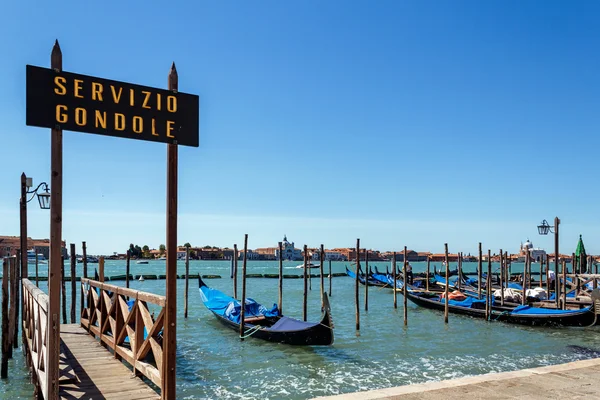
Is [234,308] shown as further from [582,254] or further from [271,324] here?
[582,254]

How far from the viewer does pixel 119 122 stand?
3959 mm

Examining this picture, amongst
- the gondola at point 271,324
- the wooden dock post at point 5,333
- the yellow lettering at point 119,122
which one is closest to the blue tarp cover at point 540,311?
the gondola at point 271,324

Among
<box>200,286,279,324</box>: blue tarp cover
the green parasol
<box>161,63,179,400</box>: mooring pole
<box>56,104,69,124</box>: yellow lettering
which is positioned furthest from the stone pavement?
the green parasol

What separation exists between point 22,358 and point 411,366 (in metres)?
7.86

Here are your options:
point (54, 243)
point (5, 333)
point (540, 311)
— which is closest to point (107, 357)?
point (54, 243)

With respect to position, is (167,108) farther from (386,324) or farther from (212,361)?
(386,324)

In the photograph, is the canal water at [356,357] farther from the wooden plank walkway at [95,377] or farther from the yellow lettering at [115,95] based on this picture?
the yellow lettering at [115,95]

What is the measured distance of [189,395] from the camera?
818cm

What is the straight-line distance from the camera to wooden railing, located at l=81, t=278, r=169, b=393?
465 cm

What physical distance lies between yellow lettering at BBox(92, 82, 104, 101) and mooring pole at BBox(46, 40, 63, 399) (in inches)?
10.0

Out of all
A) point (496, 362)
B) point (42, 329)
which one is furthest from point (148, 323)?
point (496, 362)

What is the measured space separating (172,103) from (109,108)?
1.67 ft

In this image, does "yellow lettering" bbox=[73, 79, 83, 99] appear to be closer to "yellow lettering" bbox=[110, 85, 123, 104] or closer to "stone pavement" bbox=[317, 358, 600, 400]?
"yellow lettering" bbox=[110, 85, 123, 104]

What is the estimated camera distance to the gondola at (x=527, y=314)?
47.6ft
